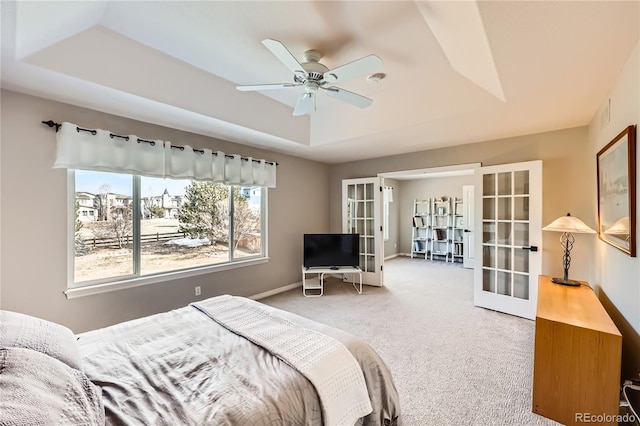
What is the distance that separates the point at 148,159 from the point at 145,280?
138 centimetres

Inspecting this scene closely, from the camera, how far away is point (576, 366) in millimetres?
1739

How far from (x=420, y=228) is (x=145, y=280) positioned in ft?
22.8

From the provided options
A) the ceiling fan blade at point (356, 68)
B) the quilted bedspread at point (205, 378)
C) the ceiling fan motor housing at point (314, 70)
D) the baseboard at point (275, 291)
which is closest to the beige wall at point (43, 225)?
the baseboard at point (275, 291)

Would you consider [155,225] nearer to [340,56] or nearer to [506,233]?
[340,56]

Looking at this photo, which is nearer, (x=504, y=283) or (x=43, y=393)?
(x=43, y=393)

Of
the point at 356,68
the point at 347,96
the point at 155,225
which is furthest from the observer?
the point at 155,225

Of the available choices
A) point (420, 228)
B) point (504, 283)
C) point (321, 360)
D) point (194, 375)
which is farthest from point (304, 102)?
point (420, 228)

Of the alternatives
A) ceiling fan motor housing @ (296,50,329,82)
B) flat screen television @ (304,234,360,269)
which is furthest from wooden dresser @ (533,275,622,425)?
flat screen television @ (304,234,360,269)

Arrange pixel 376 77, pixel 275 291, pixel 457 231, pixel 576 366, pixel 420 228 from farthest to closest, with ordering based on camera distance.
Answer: pixel 420 228, pixel 457 231, pixel 275 291, pixel 376 77, pixel 576 366

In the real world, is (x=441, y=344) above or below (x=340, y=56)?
below

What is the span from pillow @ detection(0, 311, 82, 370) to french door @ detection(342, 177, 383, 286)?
14.2 ft

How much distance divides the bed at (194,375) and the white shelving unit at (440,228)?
262 inches

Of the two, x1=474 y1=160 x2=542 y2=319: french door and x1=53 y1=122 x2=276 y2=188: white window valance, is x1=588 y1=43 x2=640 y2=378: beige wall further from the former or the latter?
x1=53 y1=122 x2=276 y2=188: white window valance

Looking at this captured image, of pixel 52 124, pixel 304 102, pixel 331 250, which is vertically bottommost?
pixel 331 250
